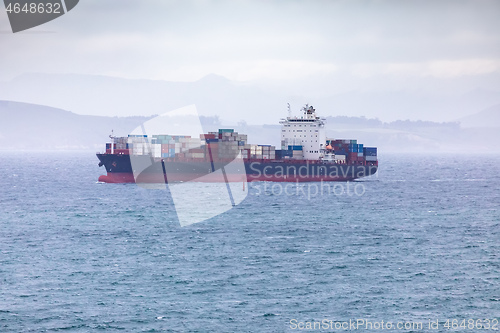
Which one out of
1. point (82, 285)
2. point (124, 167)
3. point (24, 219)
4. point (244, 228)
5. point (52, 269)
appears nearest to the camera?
point (82, 285)

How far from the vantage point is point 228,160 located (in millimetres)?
92500

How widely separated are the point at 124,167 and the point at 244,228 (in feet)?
141

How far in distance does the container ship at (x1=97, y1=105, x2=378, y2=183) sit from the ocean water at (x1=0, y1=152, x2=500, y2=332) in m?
25.5

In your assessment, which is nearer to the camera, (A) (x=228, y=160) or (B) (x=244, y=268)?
(B) (x=244, y=268)

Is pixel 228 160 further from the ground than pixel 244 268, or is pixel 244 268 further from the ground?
pixel 228 160

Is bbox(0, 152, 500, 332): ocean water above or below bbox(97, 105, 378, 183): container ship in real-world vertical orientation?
below

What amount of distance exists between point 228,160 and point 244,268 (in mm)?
55445

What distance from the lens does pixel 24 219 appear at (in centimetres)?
5722

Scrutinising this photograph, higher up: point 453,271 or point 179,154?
point 179,154

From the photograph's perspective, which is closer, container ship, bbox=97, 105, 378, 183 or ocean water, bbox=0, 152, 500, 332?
ocean water, bbox=0, 152, 500, 332

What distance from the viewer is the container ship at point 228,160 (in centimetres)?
9156

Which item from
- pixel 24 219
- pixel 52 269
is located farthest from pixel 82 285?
pixel 24 219

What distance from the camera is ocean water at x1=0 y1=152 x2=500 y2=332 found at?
96.8 ft

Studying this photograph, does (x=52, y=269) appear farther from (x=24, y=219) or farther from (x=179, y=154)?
(x=179, y=154)
